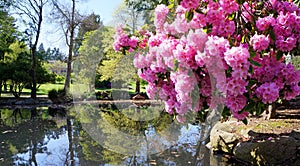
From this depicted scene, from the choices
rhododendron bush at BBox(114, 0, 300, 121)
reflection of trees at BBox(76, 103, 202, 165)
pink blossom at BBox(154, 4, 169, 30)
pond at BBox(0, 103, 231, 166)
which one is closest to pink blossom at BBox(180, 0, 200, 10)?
rhododendron bush at BBox(114, 0, 300, 121)

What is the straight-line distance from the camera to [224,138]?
14.1 ft

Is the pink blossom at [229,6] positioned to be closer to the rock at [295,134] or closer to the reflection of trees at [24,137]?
the rock at [295,134]

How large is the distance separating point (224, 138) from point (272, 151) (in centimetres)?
80

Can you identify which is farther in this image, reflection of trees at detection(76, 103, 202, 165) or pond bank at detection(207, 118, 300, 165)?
reflection of trees at detection(76, 103, 202, 165)

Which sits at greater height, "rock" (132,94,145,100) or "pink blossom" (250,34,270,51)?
"pink blossom" (250,34,270,51)

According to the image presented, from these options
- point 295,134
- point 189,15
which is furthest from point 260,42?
point 295,134

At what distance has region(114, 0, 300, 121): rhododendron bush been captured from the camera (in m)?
1.34

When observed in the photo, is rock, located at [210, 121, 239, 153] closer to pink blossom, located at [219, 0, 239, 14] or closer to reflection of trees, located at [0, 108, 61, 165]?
reflection of trees, located at [0, 108, 61, 165]

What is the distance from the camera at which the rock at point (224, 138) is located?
4184 millimetres

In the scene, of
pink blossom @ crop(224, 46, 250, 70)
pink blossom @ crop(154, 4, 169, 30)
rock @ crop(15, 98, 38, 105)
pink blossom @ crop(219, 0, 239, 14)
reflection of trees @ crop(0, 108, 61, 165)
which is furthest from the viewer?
rock @ crop(15, 98, 38, 105)

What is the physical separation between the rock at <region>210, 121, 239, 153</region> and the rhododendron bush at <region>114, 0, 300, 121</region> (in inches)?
108

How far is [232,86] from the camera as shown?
4.47 ft

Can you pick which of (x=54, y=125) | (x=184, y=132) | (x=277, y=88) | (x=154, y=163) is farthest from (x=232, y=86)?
(x=54, y=125)

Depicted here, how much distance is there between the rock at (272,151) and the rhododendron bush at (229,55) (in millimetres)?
2373
